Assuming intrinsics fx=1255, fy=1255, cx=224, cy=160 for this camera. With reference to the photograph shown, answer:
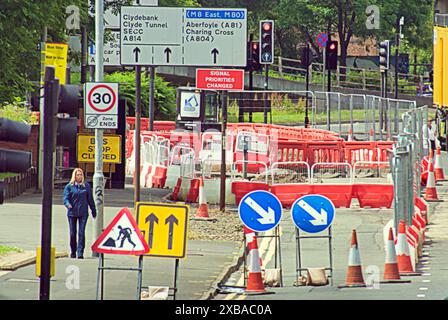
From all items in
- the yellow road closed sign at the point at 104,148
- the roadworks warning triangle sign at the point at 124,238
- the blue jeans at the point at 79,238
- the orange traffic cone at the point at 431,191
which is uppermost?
the yellow road closed sign at the point at 104,148

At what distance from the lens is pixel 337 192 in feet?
91.0

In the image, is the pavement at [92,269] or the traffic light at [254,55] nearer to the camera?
the pavement at [92,269]

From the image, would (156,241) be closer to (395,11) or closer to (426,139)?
(426,139)

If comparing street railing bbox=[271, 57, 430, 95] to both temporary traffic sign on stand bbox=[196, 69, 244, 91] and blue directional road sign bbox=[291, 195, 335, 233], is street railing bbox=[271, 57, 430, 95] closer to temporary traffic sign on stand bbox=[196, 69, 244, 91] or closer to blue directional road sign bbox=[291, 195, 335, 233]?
temporary traffic sign on stand bbox=[196, 69, 244, 91]

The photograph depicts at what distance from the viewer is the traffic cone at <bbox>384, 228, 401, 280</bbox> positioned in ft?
53.4

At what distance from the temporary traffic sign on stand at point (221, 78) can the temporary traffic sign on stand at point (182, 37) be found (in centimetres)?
37

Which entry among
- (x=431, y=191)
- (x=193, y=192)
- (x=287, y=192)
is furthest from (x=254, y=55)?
(x=287, y=192)

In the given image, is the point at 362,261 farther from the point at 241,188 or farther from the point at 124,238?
the point at 241,188

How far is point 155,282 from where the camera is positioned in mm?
16453

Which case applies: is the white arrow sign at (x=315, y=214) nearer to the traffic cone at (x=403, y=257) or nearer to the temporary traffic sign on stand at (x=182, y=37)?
the traffic cone at (x=403, y=257)

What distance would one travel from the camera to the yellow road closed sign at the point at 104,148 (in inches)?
834

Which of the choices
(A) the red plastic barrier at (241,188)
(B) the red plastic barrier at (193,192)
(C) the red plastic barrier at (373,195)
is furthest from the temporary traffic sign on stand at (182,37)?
(C) the red plastic barrier at (373,195)

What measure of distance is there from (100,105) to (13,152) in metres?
8.73

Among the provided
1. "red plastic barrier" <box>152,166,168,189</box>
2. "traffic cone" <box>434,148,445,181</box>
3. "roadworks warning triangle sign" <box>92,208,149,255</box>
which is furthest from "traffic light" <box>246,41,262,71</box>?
"roadworks warning triangle sign" <box>92,208,149,255</box>
